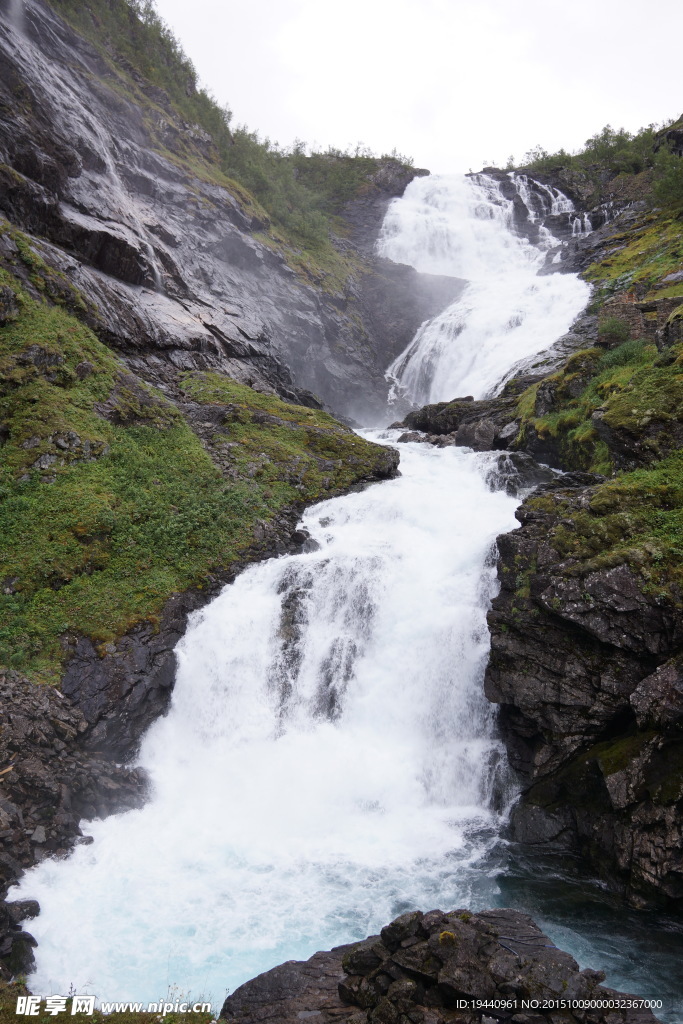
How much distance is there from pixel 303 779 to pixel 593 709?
243 inches

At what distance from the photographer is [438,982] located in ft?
21.2

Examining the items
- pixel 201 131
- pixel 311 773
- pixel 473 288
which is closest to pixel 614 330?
pixel 311 773

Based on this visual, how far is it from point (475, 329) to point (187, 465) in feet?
78.4

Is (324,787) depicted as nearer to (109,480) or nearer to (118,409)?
(109,480)

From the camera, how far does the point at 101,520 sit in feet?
52.0

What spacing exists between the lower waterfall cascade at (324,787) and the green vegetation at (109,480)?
1.72 meters

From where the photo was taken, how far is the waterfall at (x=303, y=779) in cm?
929

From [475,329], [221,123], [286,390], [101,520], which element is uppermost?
[221,123]

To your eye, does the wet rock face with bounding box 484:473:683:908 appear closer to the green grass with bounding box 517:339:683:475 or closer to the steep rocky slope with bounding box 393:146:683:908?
the steep rocky slope with bounding box 393:146:683:908

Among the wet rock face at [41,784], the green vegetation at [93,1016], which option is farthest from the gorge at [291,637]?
the green vegetation at [93,1016]

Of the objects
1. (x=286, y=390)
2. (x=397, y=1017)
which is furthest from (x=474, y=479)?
(x=397, y=1017)

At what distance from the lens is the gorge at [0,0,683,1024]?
9.67m

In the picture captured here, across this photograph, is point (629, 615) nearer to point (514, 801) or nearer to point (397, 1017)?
point (514, 801)

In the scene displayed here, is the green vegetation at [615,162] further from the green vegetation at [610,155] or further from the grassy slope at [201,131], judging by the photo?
the grassy slope at [201,131]
